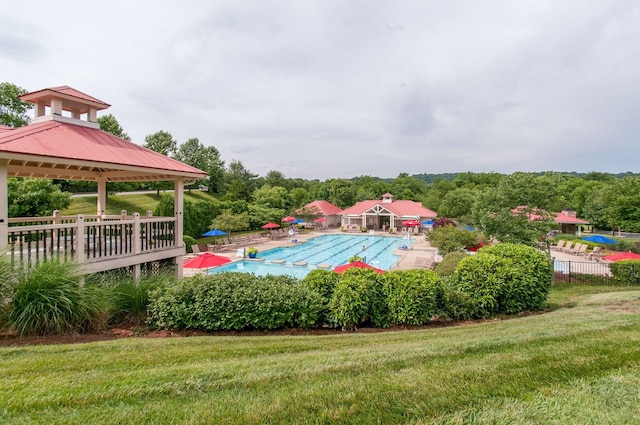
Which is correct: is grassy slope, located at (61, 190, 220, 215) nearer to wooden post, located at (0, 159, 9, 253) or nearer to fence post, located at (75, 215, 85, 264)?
fence post, located at (75, 215, 85, 264)

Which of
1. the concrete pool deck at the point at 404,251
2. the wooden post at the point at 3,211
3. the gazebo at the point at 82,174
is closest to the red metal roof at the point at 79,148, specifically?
the gazebo at the point at 82,174

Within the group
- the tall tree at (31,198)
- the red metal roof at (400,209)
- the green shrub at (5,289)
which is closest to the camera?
the green shrub at (5,289)

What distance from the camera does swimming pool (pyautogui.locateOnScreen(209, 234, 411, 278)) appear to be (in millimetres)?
21250

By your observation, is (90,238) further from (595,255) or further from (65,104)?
(595,255)

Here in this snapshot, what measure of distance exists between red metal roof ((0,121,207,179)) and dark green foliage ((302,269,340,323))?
16.8 ft

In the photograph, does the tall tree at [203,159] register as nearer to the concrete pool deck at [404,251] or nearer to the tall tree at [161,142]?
the tall tree at [161,142]

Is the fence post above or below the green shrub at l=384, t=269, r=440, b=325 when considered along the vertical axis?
above

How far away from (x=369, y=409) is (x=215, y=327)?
4.00 meters

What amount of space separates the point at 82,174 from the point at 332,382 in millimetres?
11120

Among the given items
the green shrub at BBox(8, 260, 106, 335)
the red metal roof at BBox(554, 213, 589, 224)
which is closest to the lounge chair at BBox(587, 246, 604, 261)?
the red metal roof at BBox(554, 213, 589, 224)

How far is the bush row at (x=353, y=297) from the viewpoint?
19.9 ft

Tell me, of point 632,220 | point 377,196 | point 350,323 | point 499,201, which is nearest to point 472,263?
point 350,323

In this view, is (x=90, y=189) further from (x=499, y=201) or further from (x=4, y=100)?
(x=499, y=201)

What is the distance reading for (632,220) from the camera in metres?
33.5
